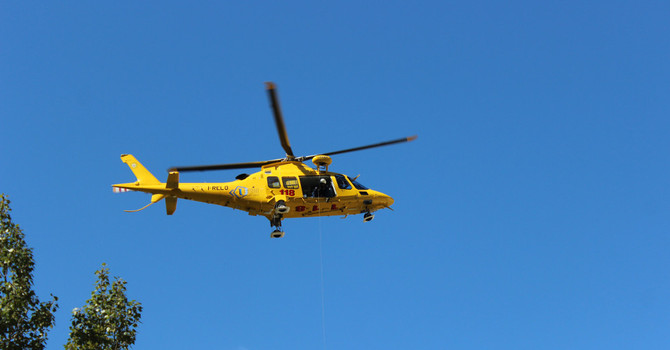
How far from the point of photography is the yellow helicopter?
114 feet

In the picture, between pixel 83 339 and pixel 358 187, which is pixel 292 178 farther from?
pixel 83 339

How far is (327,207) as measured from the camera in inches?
1484

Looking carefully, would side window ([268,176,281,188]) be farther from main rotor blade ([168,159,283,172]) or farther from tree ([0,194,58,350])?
tree ([0,194,58,350])

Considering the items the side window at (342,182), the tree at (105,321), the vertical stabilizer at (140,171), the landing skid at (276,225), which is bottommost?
the tree at (105,321)

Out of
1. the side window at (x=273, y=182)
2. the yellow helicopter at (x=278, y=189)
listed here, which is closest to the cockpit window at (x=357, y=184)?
the yellow helicopter at (x=278, y=189)

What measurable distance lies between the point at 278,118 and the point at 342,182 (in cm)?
588

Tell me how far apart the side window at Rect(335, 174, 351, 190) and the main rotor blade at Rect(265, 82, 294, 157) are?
2694mm

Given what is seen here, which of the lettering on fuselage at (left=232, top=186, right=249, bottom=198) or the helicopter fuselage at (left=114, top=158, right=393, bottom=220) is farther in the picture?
the lettering on fuselage at (left=232, top=186, right=249, bottom=198)

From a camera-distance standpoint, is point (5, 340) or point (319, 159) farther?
point (319, 159)

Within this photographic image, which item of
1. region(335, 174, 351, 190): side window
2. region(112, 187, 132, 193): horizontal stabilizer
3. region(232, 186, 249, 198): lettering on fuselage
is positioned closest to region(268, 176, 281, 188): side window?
region(232, 186, 249, 198): lettering on fuselage

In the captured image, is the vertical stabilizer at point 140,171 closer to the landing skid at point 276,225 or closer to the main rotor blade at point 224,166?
the main rotor blade at point 224,166

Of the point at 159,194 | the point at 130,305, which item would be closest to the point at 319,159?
→ the point at 159,194

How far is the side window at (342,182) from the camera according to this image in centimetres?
3809

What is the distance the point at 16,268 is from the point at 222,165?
1175cm
